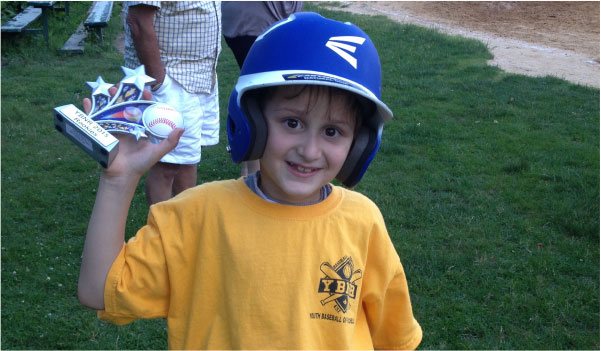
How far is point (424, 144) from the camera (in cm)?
746

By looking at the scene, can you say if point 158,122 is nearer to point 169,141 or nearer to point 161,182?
point 169,141

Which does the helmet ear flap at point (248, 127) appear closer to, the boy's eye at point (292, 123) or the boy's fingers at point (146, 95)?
the boy's eye at point (292, 123)

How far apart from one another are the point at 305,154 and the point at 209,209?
0.96 feet

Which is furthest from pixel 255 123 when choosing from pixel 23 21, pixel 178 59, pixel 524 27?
pixel 524 27

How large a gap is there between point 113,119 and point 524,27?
1465 centimetres

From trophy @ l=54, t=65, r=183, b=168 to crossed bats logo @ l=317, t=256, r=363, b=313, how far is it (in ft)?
1.79

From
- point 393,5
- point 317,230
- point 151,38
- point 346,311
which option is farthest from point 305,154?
point 393,5

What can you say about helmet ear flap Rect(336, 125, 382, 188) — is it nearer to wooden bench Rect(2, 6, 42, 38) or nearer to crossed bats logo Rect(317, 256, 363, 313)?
crossed bats logo Rect(317, 256, 363, 313)

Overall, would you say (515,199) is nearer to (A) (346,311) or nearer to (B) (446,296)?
Result: (B) (446,296)

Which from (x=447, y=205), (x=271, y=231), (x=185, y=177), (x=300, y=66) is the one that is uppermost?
(x=300, y=66)

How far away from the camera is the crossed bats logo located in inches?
80.7

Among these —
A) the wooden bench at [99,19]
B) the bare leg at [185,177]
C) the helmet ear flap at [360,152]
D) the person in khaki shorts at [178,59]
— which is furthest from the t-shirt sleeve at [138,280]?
the wooden bench at [99,19]

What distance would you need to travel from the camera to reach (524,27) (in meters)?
15.5

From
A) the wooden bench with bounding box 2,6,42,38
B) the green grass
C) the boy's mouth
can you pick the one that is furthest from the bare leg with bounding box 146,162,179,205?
the wooden bench with bounding box 2,6,42,38
